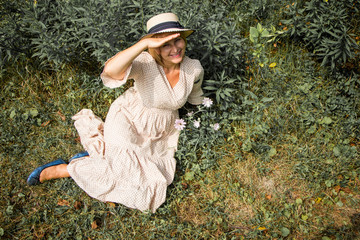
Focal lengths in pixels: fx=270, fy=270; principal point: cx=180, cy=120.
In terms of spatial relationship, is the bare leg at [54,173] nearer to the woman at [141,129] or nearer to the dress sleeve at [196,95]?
the woman at [141,129]

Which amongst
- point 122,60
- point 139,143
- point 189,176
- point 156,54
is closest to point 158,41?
point 156,54

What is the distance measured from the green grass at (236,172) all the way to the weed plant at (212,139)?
0.5 inches

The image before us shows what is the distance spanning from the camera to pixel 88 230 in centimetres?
272

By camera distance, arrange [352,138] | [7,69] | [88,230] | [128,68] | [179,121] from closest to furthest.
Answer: [128,68], [88,230], [179,121], [352,138], [7,69]

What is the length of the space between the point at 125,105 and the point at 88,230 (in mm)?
1350

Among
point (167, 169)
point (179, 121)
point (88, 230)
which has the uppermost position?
point (179, 121)

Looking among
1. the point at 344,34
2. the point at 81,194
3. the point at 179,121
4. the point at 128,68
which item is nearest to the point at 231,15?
the point at 344,34

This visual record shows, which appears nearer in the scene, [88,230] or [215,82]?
[88,230]

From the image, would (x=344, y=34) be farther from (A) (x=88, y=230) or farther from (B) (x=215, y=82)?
(A) (x=88, y=230)

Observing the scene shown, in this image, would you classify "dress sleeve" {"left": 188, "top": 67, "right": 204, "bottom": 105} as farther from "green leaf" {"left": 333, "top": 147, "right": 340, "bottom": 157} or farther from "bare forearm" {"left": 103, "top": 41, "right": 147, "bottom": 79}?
"green leaf" {"left": 333, "top": 147, "right": 340, "bottom": 157}

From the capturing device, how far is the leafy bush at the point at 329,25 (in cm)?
308

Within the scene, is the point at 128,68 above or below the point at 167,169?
above

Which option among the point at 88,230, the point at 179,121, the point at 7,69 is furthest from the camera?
the point at 7,69

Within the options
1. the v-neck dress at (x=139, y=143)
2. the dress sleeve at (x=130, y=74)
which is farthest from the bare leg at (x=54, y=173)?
the dress sleeve at (x=130, y=74)
